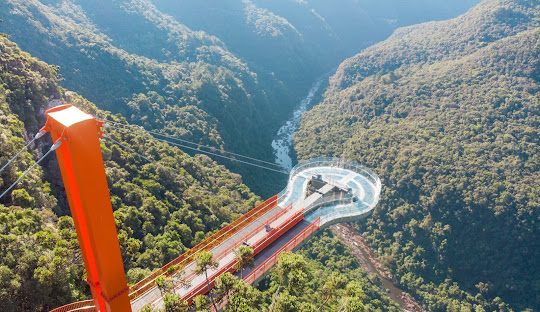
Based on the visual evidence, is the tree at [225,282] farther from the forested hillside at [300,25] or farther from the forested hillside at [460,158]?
the forested hillside at [300,25]

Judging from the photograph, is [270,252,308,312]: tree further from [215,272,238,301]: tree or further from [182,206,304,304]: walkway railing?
[182,206,304,304]: walkway railing

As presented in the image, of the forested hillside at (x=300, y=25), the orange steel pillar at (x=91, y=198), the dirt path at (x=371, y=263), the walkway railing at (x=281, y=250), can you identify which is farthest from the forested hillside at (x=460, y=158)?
the orange steel pillar at (x=91, y=198)

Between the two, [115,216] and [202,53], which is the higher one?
[202,53]

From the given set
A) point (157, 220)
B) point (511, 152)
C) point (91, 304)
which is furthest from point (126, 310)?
point (511, 152)

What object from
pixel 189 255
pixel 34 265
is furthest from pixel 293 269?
pixel 34 265

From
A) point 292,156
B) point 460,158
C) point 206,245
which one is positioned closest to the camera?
point 206,245

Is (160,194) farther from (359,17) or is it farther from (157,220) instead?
(359,17)

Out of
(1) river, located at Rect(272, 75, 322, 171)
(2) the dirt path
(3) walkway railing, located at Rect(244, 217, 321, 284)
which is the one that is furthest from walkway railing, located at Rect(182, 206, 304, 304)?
(1) river, located at Rect(272, 75, 322, 171)

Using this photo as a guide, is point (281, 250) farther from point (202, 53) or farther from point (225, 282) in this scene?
point (202, 53)
